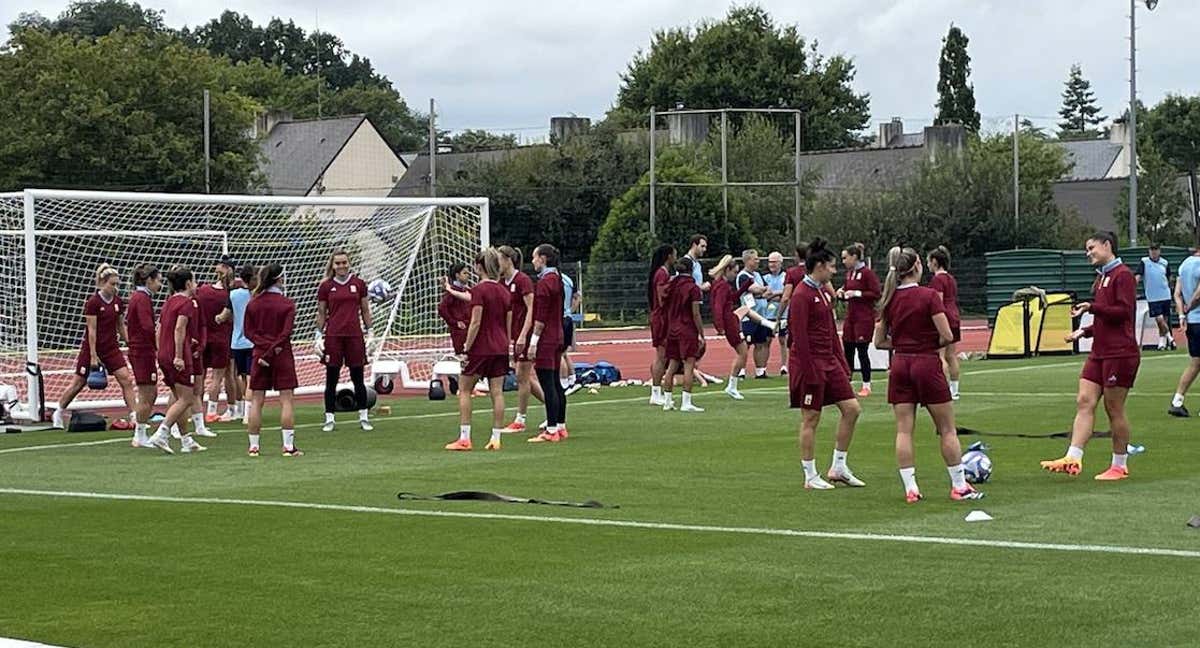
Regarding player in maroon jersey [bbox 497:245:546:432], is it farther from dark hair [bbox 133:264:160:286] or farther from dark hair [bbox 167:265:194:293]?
dark hair [bbox 133:264:160:286]

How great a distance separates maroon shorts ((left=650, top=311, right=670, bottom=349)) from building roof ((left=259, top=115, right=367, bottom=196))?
5611cm

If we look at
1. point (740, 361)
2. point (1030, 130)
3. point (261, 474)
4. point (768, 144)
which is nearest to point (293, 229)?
point (740, 361)

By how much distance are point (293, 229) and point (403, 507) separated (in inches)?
712

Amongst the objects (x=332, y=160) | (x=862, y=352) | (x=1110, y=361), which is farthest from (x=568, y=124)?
(x=1110, y=361)

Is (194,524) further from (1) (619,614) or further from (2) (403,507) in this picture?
(1) (619,614)

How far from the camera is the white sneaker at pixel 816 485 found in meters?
13.8

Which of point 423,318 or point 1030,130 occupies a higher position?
point 1030,130

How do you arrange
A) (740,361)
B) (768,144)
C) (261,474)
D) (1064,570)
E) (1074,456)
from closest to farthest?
1. (1064,570)
2. (1074,456)
3. (261,474)
4. (740,361)
5. (768,144)

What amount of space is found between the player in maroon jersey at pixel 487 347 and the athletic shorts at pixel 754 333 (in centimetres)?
1022

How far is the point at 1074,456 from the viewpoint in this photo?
14531 millimetres

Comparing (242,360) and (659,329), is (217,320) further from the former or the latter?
(659,329)

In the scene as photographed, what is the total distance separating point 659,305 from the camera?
22.4 meters

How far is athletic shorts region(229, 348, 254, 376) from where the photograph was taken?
22281 millimetres

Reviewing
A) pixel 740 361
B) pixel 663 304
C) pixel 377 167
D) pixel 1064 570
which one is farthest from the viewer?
pixel 377 167
